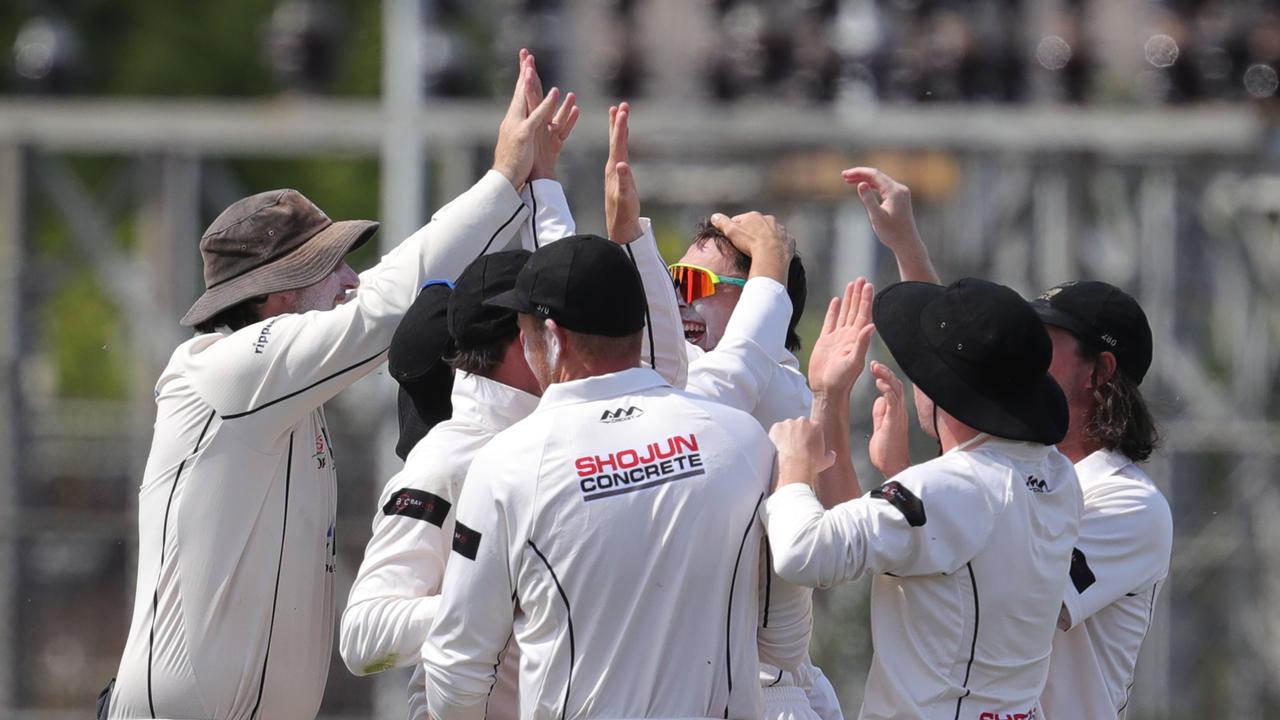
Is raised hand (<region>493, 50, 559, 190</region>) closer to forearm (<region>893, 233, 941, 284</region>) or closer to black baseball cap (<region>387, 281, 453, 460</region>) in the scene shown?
black baseball cap (<region>387, 281, 453, 460</region>)

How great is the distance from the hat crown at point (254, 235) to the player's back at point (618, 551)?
3.61ft

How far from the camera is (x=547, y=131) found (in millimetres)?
4660

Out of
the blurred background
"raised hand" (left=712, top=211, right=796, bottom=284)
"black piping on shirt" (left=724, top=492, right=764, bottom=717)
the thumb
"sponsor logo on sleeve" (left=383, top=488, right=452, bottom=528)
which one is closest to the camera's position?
"black piping on shirt" (left=724, top=492, right=764, bottom=717)

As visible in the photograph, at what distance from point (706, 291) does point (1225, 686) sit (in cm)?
1043

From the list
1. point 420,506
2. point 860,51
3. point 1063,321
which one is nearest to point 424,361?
point 420,506

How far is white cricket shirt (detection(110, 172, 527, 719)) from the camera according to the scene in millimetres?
4375

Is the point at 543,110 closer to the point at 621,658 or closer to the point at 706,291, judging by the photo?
the point at 706,291

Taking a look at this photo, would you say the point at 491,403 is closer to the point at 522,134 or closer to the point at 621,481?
the point at 621,481

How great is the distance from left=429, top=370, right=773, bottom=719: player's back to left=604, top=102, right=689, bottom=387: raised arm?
18.7 inches

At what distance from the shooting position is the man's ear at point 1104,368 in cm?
466

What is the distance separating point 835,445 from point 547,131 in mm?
1152

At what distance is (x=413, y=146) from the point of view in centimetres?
1296

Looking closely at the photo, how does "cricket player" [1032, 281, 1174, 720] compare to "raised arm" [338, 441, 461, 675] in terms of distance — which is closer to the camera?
"raised arm" [338, 441, 461, 675]

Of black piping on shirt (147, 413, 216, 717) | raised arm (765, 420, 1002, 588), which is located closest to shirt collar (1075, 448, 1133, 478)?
raised arm (765, 420, 1002, 588)
